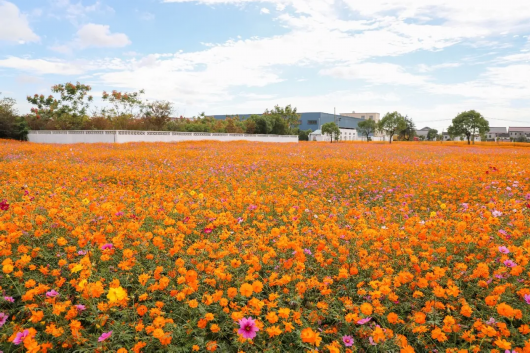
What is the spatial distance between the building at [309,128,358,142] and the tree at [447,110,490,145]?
79.3 ft

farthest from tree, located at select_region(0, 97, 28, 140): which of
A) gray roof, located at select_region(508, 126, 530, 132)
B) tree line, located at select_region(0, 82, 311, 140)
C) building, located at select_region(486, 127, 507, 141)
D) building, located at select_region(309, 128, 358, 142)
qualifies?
gray roof, located at select_region(508, 126, 530, 132)

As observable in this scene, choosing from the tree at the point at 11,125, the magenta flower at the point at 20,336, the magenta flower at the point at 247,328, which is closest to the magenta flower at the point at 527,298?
the magenta flower at the point at 247,328

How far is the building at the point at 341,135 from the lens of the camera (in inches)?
2853

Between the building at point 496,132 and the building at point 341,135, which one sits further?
the building at point 496,132

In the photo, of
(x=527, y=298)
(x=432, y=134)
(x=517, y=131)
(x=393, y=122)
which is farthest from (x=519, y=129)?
(x=527, y=298)

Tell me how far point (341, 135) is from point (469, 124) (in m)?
30.4

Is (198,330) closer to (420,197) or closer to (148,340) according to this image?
(148,340)

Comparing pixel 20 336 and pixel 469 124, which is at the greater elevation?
pixel 469 124

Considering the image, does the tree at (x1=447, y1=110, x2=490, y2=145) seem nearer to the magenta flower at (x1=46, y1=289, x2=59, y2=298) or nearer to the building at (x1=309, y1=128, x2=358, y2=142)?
the building at (x1=309, y1=128, x2=358, y2=142)

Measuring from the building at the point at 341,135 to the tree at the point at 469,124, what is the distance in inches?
952

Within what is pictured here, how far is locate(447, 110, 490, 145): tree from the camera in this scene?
53.1 m

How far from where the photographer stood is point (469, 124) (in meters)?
54.1

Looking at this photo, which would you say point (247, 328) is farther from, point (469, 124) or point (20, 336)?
point (469, 124)

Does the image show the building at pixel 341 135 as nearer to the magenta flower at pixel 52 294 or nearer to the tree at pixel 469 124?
the tree at pixel 469 124
